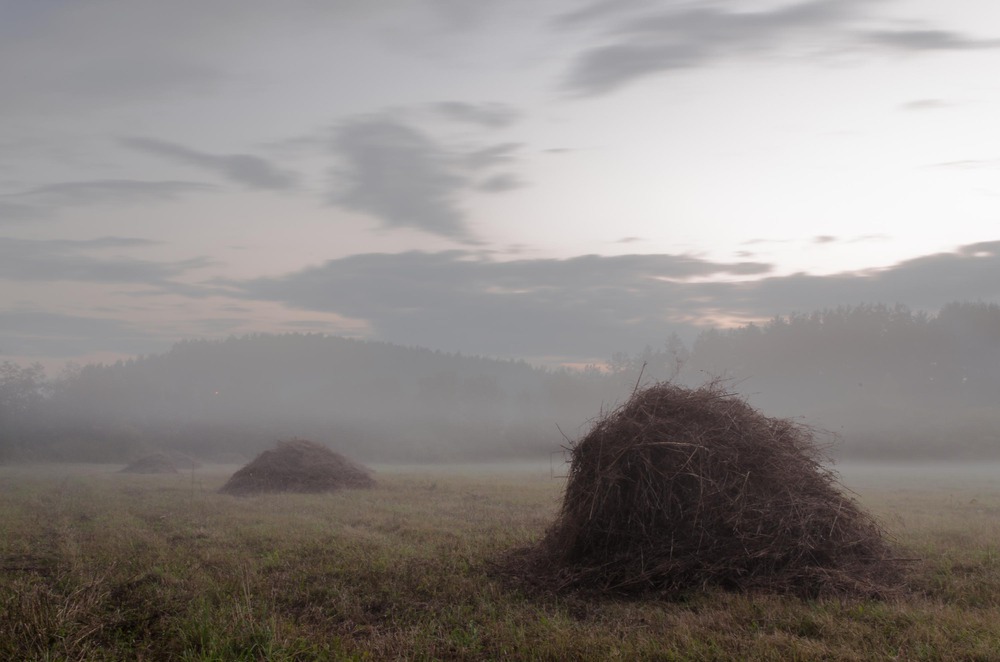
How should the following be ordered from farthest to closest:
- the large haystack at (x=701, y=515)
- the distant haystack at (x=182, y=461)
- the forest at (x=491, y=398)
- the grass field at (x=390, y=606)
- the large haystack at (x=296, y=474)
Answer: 1. the forest at (x=491, y=398)
2. the distant haystack at (x=182, y=461)
3. the large haystack at (x=296, y=474)
4. the large haystack at (x=701, y=515)
5. the grass field at (x=390, y=606)

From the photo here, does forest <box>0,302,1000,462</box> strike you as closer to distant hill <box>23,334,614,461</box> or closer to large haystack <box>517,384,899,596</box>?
distant hill <box>23,334,614,461</box>

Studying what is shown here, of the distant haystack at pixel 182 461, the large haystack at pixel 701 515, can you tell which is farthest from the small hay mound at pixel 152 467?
the large haystack at pixel 701 515

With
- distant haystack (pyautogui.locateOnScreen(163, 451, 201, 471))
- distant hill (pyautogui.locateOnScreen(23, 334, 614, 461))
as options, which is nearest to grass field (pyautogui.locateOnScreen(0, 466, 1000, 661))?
distant haystack (pyautogui.locateOnScreen(163, 451, 201, 471))

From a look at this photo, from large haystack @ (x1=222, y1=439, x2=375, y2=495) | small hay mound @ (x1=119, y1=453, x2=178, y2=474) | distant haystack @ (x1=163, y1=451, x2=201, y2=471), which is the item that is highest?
large haystack @ (x1=222, y1=439, x2=375, y2=495)

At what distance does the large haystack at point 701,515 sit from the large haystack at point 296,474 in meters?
15.0

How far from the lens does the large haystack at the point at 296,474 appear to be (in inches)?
923

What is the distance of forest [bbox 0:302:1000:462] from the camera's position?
59.8 metres

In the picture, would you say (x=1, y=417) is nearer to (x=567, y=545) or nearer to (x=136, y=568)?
(x=136, y=568)

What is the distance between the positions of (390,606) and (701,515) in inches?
165

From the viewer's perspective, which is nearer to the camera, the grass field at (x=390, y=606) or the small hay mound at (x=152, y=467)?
the grass field at (x=390, y=606)

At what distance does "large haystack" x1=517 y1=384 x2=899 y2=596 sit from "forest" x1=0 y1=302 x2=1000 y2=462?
2479 centimetres

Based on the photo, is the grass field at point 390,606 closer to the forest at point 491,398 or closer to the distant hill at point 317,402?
the forest at point 491,398

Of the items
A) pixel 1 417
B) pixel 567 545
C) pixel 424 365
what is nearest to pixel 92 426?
pixel 1 417

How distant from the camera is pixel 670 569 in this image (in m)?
8.64
